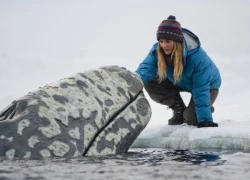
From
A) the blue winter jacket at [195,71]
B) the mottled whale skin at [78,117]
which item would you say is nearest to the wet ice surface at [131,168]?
the mottled whale skin at [78,117]

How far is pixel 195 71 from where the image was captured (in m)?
5.32

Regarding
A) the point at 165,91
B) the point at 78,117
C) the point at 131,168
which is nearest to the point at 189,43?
the point at 165,91

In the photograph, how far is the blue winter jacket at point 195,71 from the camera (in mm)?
5285

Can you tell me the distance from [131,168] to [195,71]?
230 centimetres

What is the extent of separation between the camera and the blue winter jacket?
5.29 metres

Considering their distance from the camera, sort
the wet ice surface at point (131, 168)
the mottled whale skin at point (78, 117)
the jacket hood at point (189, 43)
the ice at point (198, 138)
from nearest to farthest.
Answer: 1. the wet ice surface at point (131, 168)
2. the mottled whale skin at point (78, 117)
3. the ice at point (198, 138)
4. the jacket hood at point (189, 43)

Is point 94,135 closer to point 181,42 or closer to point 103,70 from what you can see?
point 103,70

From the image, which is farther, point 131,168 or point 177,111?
point 177,111

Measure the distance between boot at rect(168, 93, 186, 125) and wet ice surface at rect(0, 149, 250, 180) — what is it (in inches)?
78.5

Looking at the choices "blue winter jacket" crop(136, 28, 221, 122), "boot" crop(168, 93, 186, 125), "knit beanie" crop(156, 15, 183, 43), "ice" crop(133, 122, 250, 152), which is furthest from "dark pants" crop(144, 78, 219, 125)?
"knit beanie" crop(156, 15, 183, 43)

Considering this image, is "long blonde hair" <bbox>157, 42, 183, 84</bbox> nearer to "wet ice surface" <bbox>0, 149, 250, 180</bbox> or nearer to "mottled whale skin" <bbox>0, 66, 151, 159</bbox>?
"mottled whale skin" <bbox>0, 66, 151, 159</bbox>

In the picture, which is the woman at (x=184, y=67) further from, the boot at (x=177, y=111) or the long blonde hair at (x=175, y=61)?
the boot at (x=177, y=111)

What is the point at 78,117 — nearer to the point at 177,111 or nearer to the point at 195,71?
the point at 195,71

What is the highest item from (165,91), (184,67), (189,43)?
(189,43)
